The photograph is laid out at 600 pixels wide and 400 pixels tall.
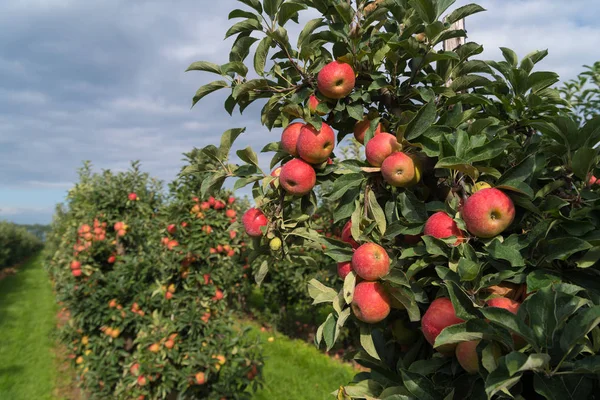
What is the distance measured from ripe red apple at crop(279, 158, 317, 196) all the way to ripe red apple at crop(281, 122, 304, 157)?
5cm

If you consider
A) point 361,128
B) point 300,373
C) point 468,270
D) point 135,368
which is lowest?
point 300,373

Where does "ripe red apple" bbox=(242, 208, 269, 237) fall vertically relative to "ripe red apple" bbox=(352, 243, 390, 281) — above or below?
above

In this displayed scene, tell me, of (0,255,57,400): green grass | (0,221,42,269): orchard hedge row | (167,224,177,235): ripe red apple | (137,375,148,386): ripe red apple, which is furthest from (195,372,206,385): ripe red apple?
(0,221,42,269): orchard hedge row

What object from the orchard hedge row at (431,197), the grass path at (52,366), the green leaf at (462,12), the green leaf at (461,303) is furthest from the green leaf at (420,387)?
the grass path at (52,366)

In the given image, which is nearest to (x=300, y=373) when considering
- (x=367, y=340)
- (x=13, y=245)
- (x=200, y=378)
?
(x=200, y=378)

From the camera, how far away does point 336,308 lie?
4.00 ft

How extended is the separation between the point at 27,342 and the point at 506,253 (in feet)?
39.8

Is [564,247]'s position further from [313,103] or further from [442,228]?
[313,103]

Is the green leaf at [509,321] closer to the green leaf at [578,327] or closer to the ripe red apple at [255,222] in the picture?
the green leaf at [578,327]

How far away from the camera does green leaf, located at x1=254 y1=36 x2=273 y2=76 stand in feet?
4.60

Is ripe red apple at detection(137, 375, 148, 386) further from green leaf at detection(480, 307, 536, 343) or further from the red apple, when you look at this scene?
green leaf at detection(480, 307, 536, 343)

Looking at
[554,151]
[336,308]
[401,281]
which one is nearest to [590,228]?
[554,151]

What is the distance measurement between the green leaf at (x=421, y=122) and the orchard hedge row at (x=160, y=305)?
3.28 meters

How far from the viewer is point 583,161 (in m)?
1.03
